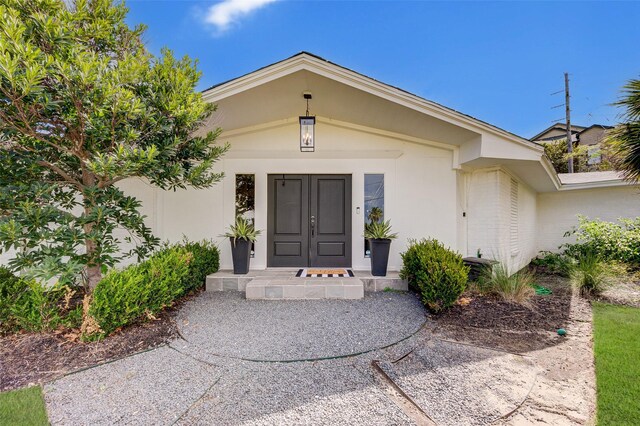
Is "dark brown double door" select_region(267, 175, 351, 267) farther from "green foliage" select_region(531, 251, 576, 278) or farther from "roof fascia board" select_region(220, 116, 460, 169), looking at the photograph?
"green foliage" select_region(531, 251, 576, 278)

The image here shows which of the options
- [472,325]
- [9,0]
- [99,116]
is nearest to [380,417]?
[472,325]

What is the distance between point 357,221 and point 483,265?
8.34 ft

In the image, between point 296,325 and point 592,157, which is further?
point 592,157

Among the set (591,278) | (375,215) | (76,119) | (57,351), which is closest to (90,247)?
(57,351)

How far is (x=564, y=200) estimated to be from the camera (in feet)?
31.2

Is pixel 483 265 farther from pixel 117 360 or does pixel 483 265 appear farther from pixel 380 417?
pixel 117 360

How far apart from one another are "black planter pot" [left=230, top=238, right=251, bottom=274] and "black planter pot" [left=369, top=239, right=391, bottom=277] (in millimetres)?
2444

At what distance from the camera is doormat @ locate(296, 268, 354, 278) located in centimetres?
544

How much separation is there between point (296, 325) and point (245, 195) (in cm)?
340

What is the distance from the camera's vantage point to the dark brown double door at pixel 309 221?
6.22 metres

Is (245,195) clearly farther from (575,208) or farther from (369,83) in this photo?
(575,208)

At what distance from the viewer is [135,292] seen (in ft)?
11.3

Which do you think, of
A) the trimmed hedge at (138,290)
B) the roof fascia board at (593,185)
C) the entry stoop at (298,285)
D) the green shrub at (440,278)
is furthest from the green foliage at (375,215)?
the roof fascia board at (593,185)

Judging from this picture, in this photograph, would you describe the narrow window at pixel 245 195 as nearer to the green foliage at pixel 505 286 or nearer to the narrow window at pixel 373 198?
the narrow window at pixel 373 198
